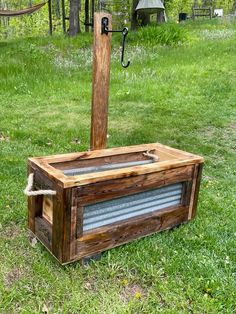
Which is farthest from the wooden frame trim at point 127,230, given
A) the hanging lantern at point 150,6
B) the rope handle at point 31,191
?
the hanging lantern at point 150,6

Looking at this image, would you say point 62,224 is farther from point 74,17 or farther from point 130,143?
point 74,17

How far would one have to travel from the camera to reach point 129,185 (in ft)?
7.47

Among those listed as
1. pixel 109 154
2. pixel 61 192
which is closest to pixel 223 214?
pixel 109 154

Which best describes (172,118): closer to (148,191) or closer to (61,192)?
(148,191)

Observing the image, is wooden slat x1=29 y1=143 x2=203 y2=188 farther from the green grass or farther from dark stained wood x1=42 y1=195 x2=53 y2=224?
the green grass

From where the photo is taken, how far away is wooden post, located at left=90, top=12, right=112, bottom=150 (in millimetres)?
2461

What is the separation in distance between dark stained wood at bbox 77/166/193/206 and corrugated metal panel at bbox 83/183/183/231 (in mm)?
52

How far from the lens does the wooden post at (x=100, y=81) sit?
96.9 inches

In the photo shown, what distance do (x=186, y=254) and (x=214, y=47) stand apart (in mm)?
9373

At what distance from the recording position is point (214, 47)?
1066 cm

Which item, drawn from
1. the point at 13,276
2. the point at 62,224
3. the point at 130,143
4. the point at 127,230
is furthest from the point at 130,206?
the point at 130,143

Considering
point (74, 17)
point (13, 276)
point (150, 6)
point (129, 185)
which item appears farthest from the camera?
point (74, 17)

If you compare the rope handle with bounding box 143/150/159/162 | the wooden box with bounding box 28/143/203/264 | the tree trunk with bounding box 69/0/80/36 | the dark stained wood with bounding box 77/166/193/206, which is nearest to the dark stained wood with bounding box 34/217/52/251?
the wooden box with bounding box 28/143/203/264

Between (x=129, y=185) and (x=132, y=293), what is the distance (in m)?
0.63
